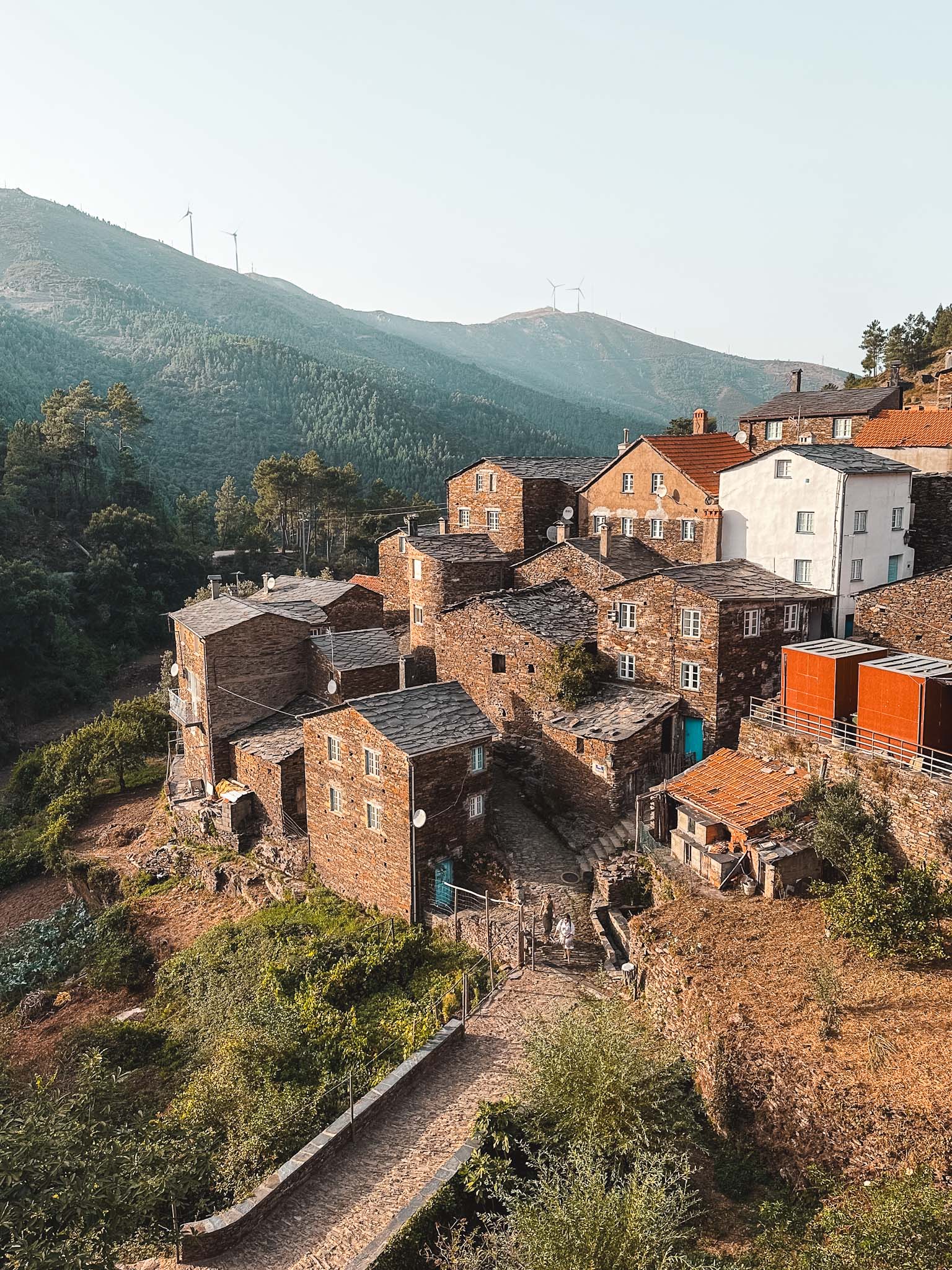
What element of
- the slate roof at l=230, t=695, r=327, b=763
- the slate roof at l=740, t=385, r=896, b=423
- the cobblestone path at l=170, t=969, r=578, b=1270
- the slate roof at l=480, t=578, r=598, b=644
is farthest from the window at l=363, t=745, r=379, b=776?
the slate roof at l=740, t=385, r=896, b=423

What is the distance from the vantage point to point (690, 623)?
91.5ft

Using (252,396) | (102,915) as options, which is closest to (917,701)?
(102,915)

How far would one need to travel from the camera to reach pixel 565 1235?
11.3m

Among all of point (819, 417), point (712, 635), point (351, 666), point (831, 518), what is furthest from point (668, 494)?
point (819, 417)

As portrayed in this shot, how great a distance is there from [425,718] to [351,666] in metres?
8.43

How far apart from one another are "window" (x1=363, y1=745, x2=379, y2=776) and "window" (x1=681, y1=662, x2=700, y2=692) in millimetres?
10508

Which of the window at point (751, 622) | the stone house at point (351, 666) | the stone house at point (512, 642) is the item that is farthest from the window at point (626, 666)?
the stone house at point (351, 666)

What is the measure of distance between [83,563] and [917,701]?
69.6 metres

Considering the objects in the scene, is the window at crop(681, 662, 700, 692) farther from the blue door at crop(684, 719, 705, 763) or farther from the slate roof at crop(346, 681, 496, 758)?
the slate roof at crop(346, 681, 496, 758)

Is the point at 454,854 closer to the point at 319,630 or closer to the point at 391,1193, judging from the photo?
the point at 391,1193

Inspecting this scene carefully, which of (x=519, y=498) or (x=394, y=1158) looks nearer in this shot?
(x=394, y=1158)

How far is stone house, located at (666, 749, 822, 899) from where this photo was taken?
2081 cm

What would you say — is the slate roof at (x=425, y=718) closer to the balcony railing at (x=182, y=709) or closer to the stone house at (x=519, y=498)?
the balcony railing at (x=182, y=709)

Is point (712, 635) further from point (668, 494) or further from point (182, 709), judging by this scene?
point (182, 709)
